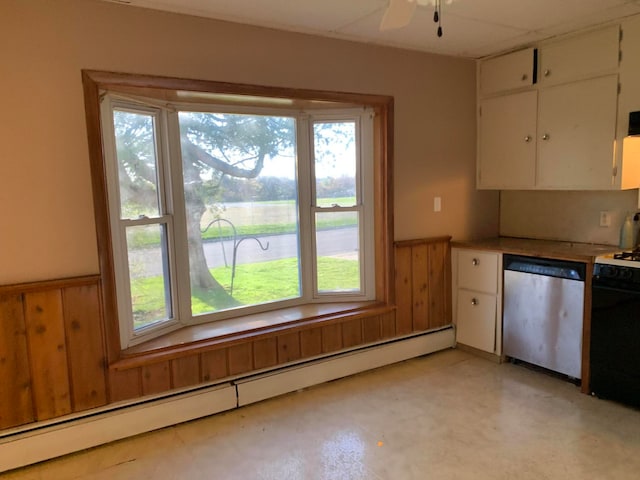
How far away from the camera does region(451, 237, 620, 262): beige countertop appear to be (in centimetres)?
289

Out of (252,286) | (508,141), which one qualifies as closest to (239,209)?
(252,286)

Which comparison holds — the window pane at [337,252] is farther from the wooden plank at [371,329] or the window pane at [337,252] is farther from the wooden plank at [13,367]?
the wooden plank at [13,367]

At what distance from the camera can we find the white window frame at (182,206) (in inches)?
102

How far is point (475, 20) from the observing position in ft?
8.94

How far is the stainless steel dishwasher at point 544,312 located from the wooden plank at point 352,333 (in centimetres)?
106

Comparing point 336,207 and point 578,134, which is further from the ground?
point 578,134

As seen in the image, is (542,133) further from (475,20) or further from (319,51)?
(319,51)

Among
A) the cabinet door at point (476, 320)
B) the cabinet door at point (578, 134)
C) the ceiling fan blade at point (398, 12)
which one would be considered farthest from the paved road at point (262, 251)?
the ceiling fan blade at point (398, 12)

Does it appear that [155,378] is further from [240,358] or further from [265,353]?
[265,353]

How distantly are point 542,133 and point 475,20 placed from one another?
1024 mm

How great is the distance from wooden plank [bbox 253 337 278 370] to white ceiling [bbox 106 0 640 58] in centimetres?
194

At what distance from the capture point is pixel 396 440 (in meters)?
2.42

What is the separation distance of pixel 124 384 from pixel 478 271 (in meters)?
2.54

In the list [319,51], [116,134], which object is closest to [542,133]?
[319,51]
